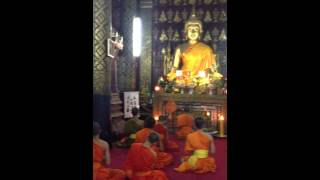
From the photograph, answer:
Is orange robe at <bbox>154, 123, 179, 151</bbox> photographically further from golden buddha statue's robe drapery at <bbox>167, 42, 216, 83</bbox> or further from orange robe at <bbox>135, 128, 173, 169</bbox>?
golden buddha statue's robe drapery at <bbox>167, 42, 216, 83</bbox>

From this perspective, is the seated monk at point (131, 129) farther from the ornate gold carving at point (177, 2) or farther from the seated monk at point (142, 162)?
the ornate gold carving at point (177, 2)

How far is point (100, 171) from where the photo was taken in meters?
3.09

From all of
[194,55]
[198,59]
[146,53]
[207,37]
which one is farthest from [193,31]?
[146,53]

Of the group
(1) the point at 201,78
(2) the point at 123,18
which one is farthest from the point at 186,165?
(2) the point at 123,18

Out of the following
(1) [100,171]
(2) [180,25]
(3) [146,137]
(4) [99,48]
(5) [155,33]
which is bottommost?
(1) [100,171]

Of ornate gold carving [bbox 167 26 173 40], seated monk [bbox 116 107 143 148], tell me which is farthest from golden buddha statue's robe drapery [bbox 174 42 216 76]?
seated monk [bbox 116 107 143 148]

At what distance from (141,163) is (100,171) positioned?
40 cm

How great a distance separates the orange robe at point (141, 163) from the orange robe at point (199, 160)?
20.4 inches

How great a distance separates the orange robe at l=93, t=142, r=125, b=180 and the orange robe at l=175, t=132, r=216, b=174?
27.8 inches

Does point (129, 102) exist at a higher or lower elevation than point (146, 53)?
lower

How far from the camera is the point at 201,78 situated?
6.39m

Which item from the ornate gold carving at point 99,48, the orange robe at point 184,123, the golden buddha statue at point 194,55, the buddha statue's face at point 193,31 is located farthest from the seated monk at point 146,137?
the buddha statue's face at point 193,31

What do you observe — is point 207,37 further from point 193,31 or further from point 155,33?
point 155,33
